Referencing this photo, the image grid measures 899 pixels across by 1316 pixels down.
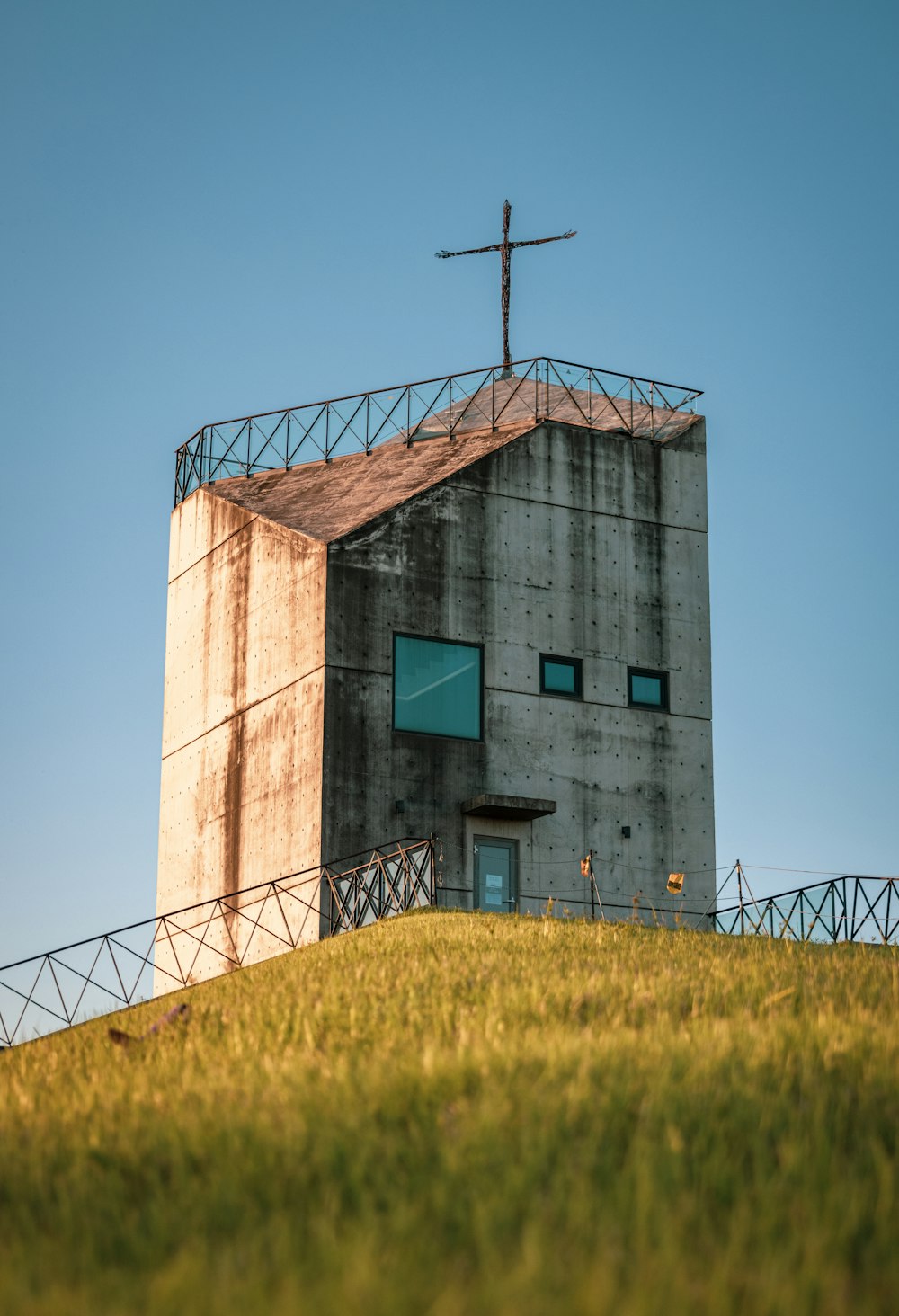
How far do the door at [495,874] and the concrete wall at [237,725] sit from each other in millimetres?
2966

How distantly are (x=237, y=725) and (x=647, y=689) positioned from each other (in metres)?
7.67

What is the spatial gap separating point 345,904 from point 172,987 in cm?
680

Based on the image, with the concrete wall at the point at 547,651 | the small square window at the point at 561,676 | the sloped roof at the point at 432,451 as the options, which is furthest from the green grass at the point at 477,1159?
the sloped roof at the point at 432,451

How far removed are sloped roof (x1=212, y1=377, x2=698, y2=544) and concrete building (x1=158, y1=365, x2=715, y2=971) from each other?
0.07 metres

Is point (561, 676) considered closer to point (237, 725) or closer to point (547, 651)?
point (547, 651)

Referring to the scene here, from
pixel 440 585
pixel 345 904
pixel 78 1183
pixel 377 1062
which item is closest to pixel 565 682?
pixel 440 585

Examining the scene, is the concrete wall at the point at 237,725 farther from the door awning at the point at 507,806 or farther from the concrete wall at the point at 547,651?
the door awning at the point at 507,806

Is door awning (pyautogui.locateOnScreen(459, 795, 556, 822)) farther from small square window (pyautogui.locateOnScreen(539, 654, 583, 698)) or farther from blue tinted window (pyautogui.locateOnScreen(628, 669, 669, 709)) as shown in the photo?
blue tinted window (pyautogui.locateOnScreen(628, 669, 669, 709))

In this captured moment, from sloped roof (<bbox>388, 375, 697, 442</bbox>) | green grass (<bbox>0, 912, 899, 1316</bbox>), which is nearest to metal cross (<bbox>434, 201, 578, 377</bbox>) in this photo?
sloped roof (<bbox>388, 375, 697, 442</bbox>)

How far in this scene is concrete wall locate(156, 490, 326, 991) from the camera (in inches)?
1000

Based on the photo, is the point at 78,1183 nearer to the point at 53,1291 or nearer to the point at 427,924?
the point at 53,1291

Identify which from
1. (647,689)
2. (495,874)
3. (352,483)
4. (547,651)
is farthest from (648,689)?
(352,483)

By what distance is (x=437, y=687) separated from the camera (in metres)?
26.1

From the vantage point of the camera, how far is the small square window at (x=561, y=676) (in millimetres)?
27172
